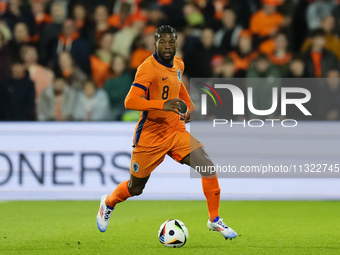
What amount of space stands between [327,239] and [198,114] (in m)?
3.64

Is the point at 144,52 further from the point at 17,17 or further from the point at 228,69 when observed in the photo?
the point at 17,17

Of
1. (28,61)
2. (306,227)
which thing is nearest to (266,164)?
(306,227)

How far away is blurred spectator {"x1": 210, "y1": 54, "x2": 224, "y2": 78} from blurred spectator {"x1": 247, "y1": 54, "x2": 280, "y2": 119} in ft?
1.52

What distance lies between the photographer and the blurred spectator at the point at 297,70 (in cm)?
923

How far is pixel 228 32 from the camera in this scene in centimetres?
1016

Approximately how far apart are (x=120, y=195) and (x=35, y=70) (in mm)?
4452

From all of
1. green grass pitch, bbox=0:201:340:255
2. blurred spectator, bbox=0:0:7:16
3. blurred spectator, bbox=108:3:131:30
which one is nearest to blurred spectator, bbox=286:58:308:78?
green grass pitch, bbox=0:201:340:255

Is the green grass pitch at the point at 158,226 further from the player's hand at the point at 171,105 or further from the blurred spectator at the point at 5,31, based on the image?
the blurred spectator at the point at 5,31

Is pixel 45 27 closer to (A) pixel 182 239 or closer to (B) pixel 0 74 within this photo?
(B) pixel 0 74

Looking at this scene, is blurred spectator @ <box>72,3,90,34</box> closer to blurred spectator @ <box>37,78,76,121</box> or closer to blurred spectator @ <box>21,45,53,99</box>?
blurred spectator @ <box>21,45,53,99</box>

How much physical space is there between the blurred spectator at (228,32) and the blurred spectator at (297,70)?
1211 millimetres

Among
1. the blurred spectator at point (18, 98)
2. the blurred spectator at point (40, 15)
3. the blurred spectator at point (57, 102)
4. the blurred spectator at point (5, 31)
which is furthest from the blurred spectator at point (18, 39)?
the blurred spectator at point (57, 102)

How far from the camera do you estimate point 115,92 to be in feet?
31.0

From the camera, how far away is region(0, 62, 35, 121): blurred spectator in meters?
9.41
